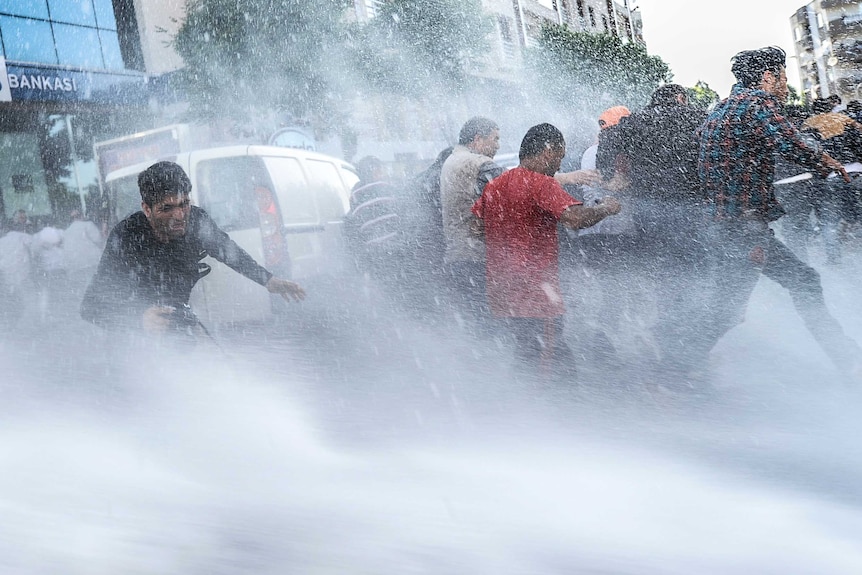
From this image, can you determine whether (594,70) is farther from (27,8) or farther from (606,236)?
(606,236)

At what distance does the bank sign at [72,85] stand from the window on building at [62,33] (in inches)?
13.6

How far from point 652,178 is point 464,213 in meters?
1.01

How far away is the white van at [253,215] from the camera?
6238 mm

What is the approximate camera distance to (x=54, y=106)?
17953 millimetres

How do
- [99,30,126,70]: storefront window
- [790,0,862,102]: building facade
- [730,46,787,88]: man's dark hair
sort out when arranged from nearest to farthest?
[730,46,787,88]: man's dark hair
[99,30,126,70]: storefront window
[790,0,862,102]: building facade

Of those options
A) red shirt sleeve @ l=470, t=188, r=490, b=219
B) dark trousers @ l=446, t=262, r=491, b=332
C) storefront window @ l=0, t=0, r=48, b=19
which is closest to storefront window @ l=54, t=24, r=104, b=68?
storefront window @ l=0, t=0, r=48, b=19

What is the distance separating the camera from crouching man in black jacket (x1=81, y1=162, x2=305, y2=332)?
3748 millimetres

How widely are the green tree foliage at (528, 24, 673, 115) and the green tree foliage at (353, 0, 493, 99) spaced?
7314 mm

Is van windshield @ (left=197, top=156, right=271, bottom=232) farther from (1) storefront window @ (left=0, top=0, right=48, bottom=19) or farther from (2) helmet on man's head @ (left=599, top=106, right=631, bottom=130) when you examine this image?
(1) storefront window @ (left=0, top=0, right=48, bottom=19)

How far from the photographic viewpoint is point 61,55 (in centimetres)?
1853

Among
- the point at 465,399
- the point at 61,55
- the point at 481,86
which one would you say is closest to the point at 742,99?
the point at 465,399

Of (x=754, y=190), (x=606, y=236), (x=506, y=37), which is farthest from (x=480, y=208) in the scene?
(x=506, y=37)

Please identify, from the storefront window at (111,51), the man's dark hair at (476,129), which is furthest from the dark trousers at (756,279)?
the storefront window at (111,51)

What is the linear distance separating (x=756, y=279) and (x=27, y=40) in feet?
56.0
